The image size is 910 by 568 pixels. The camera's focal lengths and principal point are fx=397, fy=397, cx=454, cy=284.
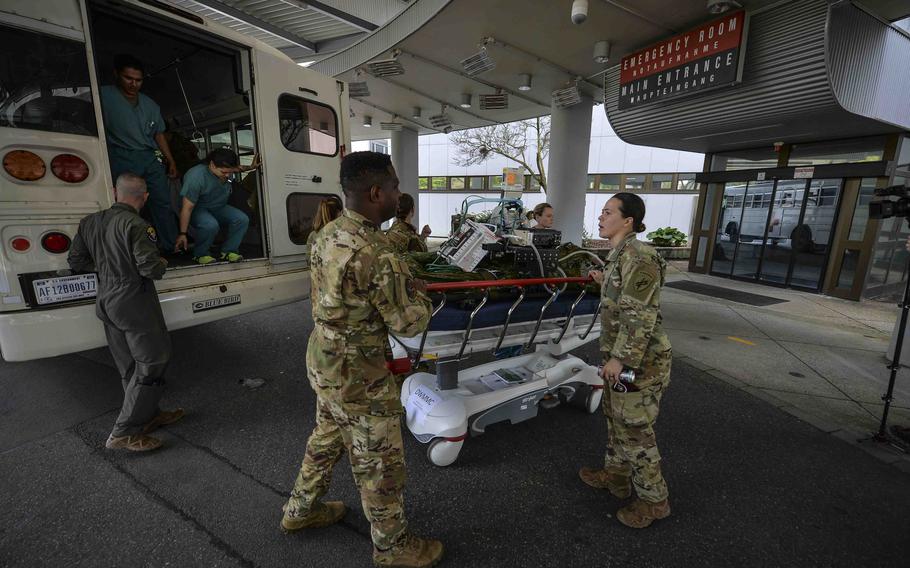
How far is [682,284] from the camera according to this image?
9.79 meters

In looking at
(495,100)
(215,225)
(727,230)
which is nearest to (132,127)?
(215,225)

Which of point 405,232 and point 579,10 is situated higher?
point 579,10

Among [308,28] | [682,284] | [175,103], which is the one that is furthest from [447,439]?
[308,28]

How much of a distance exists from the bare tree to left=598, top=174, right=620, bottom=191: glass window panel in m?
2.86

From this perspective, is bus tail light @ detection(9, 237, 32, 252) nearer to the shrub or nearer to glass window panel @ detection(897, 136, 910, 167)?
glass window panel @ detection(897, 136, 910, 167)

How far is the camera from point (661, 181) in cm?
1869

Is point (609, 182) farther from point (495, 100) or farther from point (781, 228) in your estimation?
point (495, 100)

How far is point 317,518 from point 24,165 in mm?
2776

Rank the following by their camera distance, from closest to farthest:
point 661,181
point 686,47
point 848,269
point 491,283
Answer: point 491,283 < point 686,47 < point 848,269 < point 661,181

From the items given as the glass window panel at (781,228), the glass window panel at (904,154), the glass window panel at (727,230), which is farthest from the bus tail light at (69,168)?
the glass window panel at (727,230)

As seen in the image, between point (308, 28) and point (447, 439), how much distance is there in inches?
434

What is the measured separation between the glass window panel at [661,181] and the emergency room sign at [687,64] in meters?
13.4

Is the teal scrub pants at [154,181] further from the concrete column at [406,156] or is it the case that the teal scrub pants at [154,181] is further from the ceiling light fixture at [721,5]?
the concrete column at [406,156]

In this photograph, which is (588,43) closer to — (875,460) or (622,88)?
(622,88)
